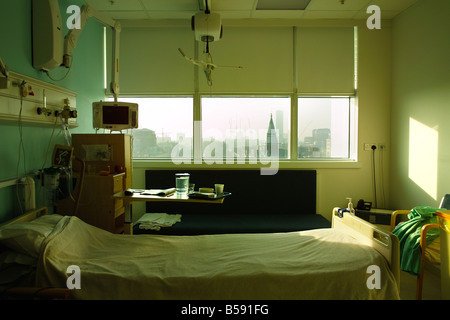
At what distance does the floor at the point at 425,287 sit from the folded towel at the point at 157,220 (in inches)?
90.0

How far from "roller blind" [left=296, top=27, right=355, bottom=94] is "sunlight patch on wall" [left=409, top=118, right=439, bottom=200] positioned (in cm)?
101

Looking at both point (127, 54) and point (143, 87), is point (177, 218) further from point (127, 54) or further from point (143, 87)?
point (127, 54)

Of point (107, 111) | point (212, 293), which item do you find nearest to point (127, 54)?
point (107, 111)

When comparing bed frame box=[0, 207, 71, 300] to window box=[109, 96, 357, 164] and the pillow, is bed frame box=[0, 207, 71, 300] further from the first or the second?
window box=[109, 96, 357, 164]

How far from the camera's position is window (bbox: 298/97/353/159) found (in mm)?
3877

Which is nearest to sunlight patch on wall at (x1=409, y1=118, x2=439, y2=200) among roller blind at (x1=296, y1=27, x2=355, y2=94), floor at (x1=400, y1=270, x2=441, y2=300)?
floor at (x1=400, y1=270, x2=441, y2=300)

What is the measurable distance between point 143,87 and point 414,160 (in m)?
3.60

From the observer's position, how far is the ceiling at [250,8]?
3.28m

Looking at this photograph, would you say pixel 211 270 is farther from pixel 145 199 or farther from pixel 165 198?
pixel 145 199

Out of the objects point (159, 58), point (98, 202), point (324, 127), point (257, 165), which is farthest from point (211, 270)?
point (159, 58)

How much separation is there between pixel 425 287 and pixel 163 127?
344cm

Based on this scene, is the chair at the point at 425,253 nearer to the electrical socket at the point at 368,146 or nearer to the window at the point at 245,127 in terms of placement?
the electrical socket at the point at 368,146
